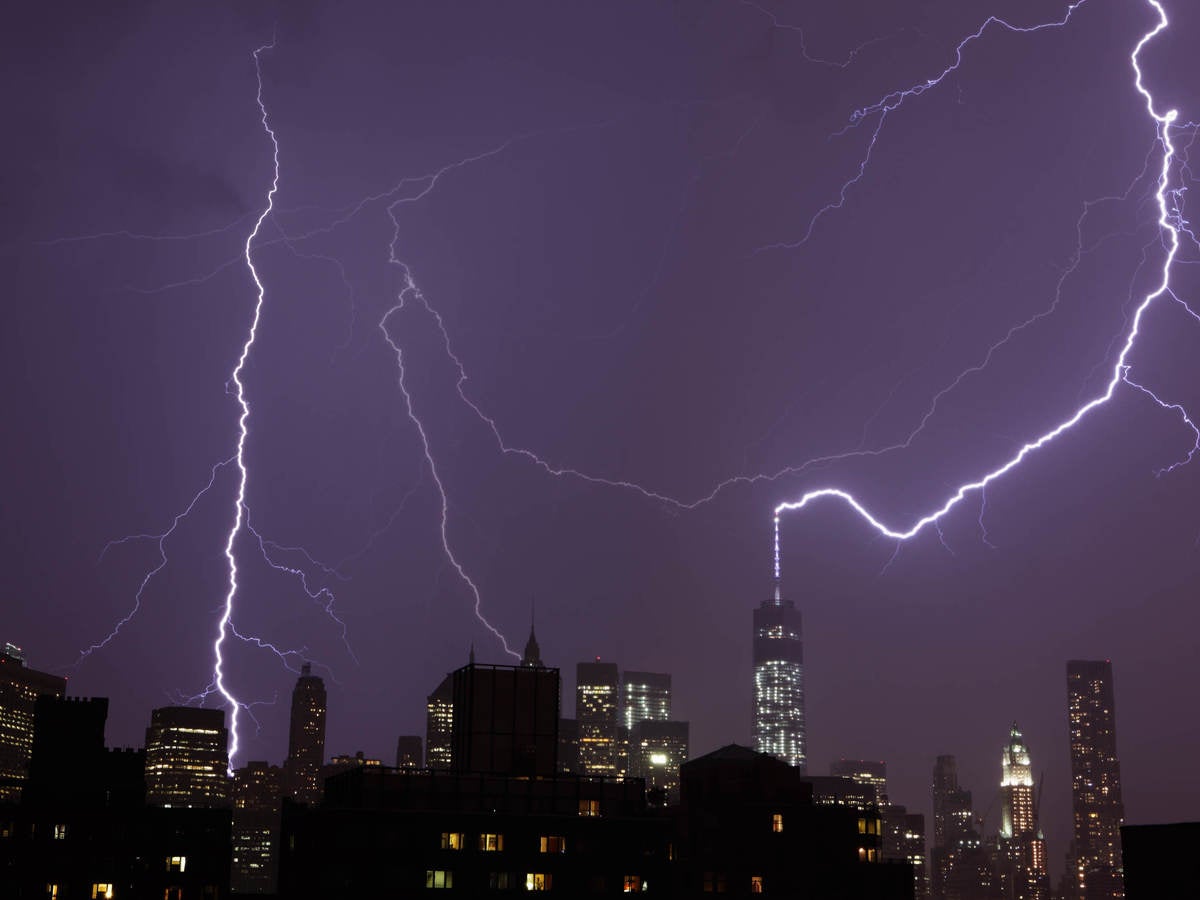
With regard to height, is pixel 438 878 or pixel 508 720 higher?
pixel 508 720

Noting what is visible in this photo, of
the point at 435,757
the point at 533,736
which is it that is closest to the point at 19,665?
the point at 435,757

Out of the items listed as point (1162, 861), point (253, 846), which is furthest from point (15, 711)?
point (1162, 861)

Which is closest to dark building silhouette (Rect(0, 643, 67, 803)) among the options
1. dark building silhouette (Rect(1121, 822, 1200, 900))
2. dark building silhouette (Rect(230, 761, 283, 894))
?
dark building silhouette (Rect(230, 761, 283, 894))

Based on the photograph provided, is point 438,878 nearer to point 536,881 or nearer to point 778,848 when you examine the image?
point 536,881

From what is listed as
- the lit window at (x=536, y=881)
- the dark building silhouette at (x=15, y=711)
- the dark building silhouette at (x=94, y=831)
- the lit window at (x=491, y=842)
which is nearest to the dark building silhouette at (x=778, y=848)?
the dark building silhouette at (x=94, y=831)

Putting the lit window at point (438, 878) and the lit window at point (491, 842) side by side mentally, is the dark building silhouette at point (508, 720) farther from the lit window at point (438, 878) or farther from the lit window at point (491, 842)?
the lit window at point (438, 878)

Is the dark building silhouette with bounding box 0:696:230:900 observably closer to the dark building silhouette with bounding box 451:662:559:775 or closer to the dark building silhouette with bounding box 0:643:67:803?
the dark building silhouette with bounding box 451:662:559:775
